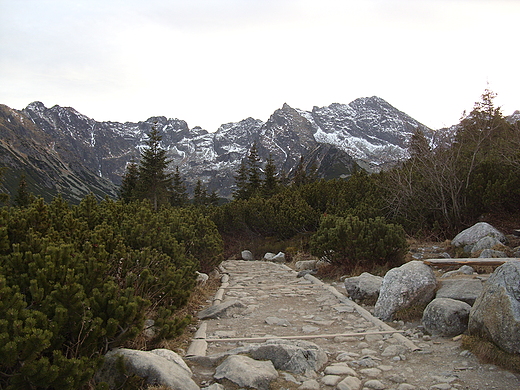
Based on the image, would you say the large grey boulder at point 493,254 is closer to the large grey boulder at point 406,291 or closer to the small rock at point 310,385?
the large grey boulder at point 406,291

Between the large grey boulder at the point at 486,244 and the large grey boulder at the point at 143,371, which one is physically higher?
the large grey boulder at the point at 486,244

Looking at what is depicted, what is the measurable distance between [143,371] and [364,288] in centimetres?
478

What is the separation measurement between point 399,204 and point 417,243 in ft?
5.51

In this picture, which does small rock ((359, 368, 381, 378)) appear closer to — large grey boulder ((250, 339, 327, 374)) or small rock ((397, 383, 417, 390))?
small rock ((397, 383, 417, 390))

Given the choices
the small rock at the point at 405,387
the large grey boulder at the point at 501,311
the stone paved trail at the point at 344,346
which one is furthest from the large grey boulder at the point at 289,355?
the large grey boulder at the point at 501,311

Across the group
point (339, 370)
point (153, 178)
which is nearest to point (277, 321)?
point (339, 370)

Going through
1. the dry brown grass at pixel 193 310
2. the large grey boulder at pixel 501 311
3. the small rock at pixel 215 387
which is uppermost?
the large grey boulder at pixel 501 311

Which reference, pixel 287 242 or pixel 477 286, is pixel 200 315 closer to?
pixel 477 286

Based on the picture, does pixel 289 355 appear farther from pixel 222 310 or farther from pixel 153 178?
pixel 153 178

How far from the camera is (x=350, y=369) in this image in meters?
4.14

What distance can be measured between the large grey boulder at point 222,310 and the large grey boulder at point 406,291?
232 centimetres

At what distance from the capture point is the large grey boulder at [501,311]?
3.92m

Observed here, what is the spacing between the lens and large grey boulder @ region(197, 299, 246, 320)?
6.49m

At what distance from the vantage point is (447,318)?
16.6ft
